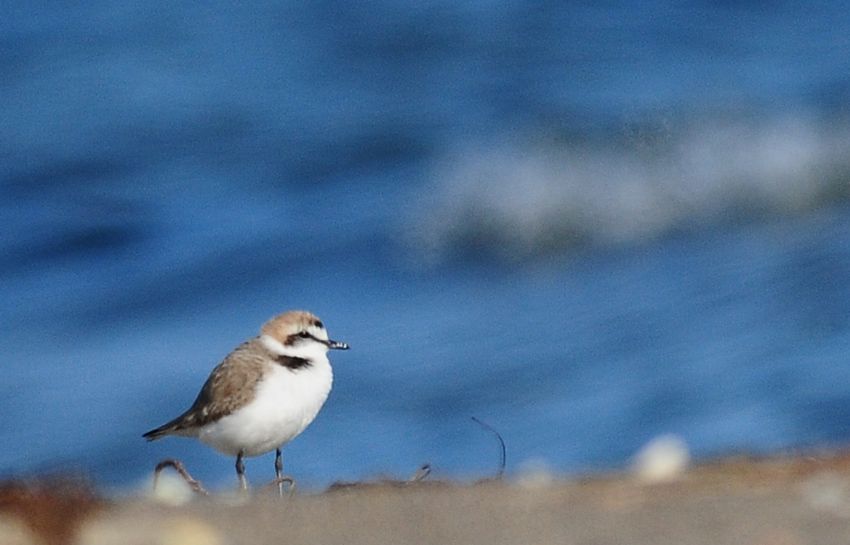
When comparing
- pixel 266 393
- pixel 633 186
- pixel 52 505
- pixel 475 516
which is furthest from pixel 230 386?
pixel 633 186

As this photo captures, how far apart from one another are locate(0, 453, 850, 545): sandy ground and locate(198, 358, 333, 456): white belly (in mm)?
1875

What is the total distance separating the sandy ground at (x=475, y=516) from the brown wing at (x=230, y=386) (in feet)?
6.43

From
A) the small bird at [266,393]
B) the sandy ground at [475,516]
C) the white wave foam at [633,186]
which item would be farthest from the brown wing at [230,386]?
the white wave foam at [633,186]

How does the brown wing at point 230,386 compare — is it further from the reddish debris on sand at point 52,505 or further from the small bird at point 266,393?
the reddish debris on sand at point 52,505

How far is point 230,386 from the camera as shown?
684 cm

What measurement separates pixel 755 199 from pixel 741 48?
2.63 metres

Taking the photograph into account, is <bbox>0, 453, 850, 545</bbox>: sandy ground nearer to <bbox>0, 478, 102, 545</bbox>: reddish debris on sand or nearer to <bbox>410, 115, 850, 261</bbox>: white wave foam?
<bbox>0, 478, 102, 545</bbox>: reddish debris on sand

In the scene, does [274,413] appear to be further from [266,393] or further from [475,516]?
[475,516]

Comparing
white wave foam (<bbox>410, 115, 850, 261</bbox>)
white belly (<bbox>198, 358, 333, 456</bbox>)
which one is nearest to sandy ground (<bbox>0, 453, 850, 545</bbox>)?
white belly (<bbox>198, 358, 333, 456</bbox>)

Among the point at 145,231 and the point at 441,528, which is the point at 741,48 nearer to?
the point at 145,231

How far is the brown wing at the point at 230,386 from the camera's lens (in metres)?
6.80

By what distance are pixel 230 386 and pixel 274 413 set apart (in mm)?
214

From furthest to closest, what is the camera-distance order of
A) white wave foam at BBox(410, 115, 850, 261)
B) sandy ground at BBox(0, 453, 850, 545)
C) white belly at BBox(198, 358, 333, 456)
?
white wave foam at BBox(410, 115, 850, 261) < white belly at BBox(198, 358, 333, 456) < sandy ground at BBox(0, 453, 850, 545)

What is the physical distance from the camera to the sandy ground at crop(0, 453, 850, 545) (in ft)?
13.8
